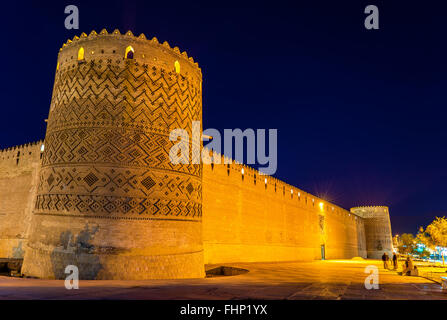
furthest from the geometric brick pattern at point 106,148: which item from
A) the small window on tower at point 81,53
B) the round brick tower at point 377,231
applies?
the round brick tower at point 377,231

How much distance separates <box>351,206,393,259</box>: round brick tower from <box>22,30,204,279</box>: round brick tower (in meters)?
40.3

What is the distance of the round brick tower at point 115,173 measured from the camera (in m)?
6.92

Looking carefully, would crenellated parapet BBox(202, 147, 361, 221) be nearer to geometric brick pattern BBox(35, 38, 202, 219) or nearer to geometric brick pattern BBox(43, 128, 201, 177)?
geometric brick pattern BBox(35, 38, 202, 219)

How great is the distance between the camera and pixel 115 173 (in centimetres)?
723

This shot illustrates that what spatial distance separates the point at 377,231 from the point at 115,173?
43.1m

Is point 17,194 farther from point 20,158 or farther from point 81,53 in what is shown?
point 81,53

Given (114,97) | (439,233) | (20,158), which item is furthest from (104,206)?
(439,233)

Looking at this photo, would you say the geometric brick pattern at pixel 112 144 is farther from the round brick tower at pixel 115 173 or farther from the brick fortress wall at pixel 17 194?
the brick fortress wall at pixel 17 194

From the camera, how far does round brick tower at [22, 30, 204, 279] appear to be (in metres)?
6.92

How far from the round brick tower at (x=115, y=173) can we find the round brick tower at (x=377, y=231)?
132 feet

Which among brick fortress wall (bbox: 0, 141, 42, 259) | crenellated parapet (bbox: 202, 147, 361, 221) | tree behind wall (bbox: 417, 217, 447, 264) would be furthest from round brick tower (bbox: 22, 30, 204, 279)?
tree behind wall (bbox: 417, 217, 447, 264)
